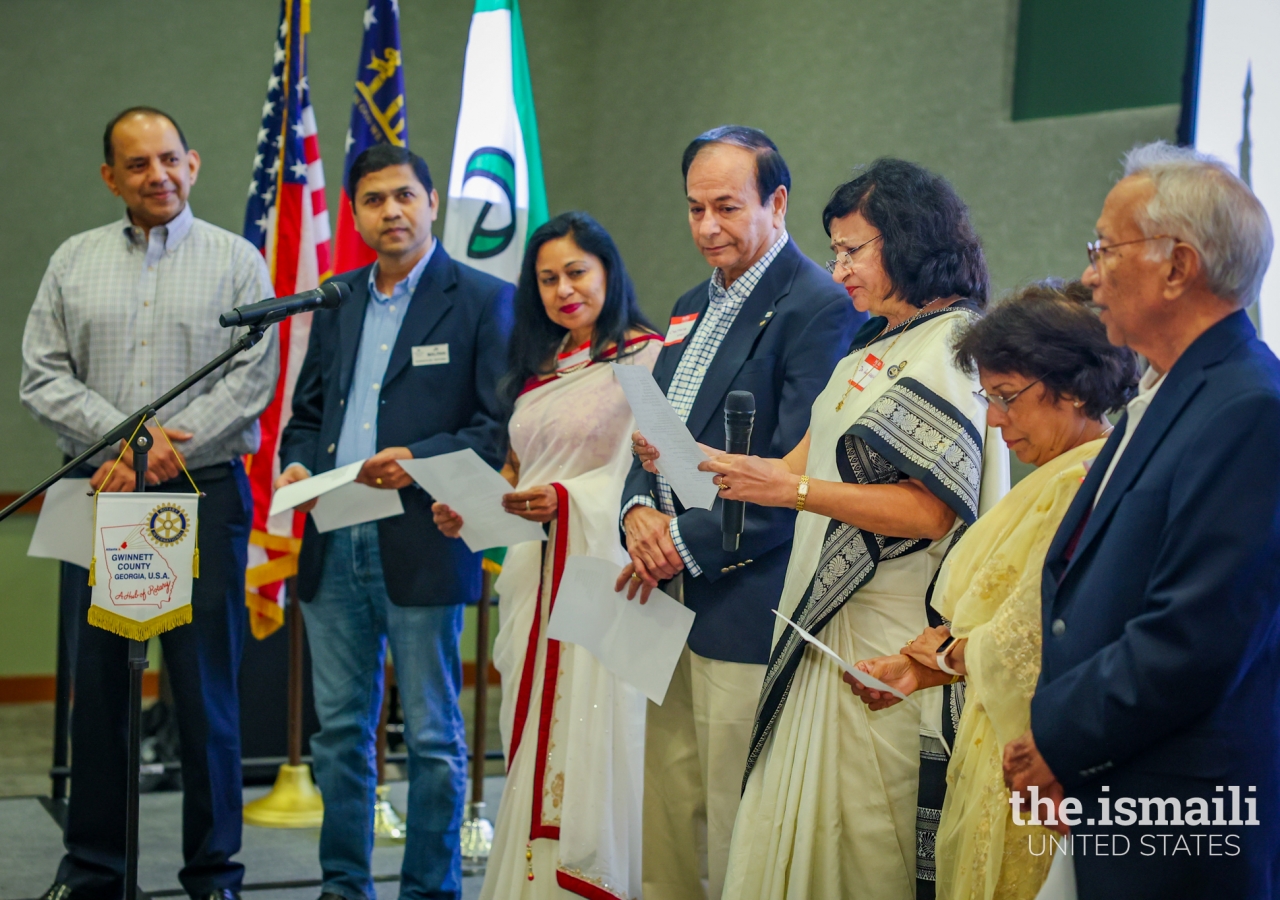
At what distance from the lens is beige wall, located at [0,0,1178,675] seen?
3.97 metres

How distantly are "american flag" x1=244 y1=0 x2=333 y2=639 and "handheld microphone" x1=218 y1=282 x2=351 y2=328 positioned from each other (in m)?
1.51

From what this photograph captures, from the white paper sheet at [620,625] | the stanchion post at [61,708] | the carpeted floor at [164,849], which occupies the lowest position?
the carpeted floor at [164,849]

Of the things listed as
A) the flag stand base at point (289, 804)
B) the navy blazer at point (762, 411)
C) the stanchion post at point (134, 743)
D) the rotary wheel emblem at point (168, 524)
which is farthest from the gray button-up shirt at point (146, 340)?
the flag stand base at point (289, 804)

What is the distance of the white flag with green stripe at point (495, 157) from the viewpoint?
403cm

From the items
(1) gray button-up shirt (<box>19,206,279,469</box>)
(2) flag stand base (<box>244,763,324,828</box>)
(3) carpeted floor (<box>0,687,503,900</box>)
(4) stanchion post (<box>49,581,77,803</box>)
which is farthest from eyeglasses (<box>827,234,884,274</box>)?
(4) stanchion post (<box>49,581,77,803</box>)

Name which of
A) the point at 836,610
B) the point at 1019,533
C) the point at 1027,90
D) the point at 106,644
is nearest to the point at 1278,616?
the point at 1019,533

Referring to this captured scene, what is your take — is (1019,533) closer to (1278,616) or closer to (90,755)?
(1278,616)

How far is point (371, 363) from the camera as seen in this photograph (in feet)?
9.77

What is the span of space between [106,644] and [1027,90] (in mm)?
3001

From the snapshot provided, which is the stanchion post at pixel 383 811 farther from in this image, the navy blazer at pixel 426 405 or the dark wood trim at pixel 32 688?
the dark wood trim at pixel 32 688

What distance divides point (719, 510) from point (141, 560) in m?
1.08

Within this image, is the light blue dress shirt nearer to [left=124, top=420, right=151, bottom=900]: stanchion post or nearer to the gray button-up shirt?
the gray button-up shirt

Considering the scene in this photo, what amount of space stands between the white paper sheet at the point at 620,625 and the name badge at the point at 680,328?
469mm

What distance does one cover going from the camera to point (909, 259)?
76.4 inches
